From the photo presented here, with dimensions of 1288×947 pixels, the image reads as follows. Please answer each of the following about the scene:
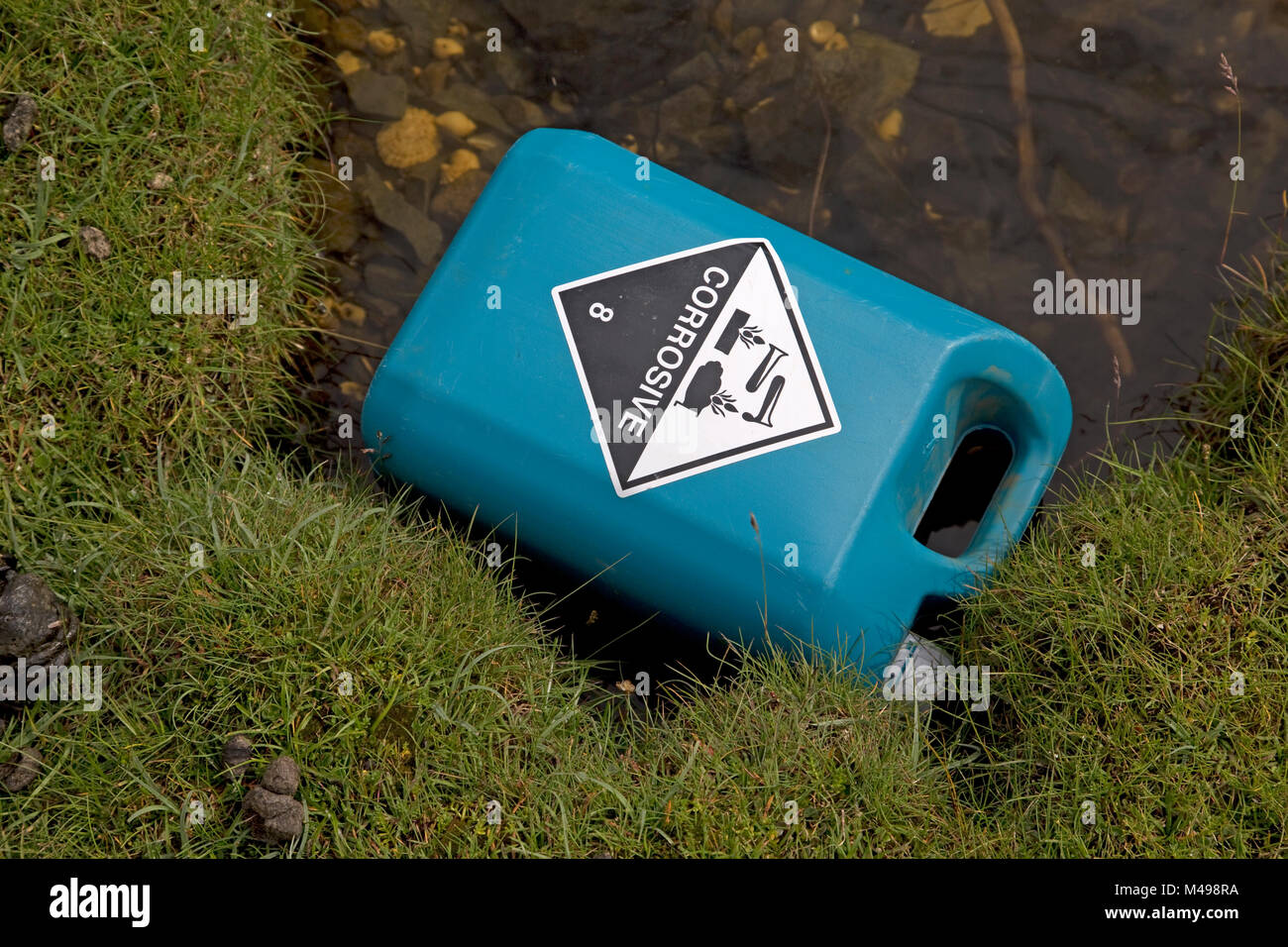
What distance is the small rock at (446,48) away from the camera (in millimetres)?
2932

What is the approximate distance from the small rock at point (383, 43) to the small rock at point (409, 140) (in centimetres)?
17

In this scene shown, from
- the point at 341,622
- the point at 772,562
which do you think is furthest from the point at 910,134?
the point at 341,622

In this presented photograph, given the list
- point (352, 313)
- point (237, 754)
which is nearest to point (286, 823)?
point (237, 754)

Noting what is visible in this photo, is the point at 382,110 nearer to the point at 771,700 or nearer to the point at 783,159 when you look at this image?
the point at 783,159

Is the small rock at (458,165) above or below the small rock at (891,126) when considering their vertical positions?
below

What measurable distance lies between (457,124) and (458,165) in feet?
0.37

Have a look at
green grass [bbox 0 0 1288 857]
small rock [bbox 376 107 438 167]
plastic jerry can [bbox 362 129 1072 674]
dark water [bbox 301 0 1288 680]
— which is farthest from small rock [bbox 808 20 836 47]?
green grass [bbox 0 0 1288 857]

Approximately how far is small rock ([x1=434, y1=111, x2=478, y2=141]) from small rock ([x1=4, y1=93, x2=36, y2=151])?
3.08ft

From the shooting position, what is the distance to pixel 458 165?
9.55 feet

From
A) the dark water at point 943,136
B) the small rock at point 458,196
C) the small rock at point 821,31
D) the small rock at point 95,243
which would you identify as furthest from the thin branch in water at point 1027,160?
the small rock at point 95,243

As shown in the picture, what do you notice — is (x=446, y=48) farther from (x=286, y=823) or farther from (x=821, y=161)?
(x=286, y=823)

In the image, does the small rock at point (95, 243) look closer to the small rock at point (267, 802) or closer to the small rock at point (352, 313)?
the small rock at point (352, 313)

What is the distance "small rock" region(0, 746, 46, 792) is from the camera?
2.20m

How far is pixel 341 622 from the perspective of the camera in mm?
2209
